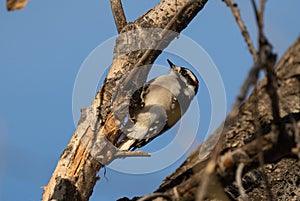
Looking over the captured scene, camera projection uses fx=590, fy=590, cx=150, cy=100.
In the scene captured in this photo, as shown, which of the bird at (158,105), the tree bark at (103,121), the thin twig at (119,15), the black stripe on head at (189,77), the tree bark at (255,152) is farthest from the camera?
the black stripe on head at (189,77)

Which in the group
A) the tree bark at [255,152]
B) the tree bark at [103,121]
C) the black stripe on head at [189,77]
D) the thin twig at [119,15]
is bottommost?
the tree bark at [255,152]

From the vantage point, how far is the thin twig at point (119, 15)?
3.29 meters

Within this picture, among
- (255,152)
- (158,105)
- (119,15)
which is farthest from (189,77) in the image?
(255,152)

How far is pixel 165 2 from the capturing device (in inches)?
131

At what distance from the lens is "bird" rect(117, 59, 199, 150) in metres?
3.50

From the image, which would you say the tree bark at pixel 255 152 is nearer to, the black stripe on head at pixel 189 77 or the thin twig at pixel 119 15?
the thin twig at pixel 119 15

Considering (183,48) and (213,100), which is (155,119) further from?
(213,100)

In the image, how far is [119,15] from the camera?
331 centimetres

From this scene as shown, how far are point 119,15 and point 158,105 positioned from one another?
2.90ft

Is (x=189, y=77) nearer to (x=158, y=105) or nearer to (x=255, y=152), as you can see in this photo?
(x=158, y=105)

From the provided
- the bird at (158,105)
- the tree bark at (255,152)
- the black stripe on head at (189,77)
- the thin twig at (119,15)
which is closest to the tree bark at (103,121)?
the thin twig at (119,15)

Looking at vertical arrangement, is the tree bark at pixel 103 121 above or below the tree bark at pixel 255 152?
above

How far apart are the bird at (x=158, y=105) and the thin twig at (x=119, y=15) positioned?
1.22 feet

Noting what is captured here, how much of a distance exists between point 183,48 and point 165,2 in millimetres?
287
